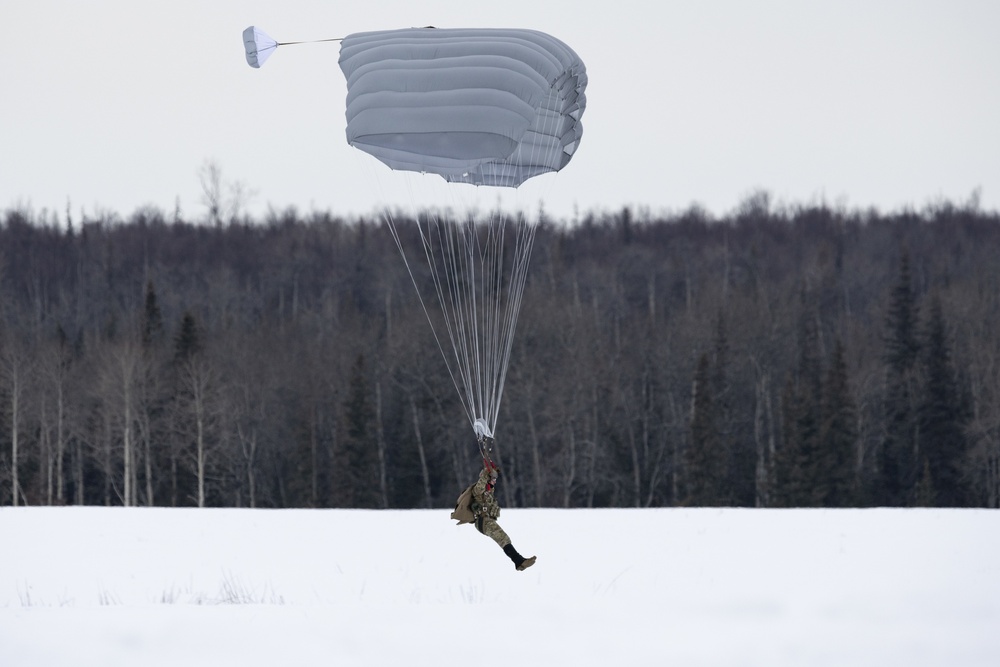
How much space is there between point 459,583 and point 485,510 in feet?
10.4

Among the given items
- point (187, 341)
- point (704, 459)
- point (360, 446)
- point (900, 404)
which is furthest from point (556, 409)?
point (187, 341)

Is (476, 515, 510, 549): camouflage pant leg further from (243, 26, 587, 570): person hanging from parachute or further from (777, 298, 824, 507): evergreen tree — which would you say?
(777, 298, 824, 507): evergreen tree

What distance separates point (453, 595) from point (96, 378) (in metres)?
32.1

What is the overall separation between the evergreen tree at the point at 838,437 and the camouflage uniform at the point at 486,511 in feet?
101

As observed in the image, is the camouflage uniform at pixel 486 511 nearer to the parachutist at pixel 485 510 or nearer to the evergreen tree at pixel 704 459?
the parachutist at pixel 485 510

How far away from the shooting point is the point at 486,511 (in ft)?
39.9

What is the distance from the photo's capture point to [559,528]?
713 inches

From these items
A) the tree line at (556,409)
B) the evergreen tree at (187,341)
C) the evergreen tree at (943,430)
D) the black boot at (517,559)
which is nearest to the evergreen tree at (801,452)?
the tree line at (556,409)

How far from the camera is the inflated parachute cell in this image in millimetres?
12758

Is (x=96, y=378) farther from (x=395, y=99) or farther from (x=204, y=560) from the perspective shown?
(x=395, y=99)

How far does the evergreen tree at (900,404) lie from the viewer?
44531 mm

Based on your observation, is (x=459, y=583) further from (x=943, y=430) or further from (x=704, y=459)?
(x=943, y=430)

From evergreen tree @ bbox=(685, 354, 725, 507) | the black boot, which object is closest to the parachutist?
the black boot

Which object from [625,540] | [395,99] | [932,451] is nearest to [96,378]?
[932,451]
